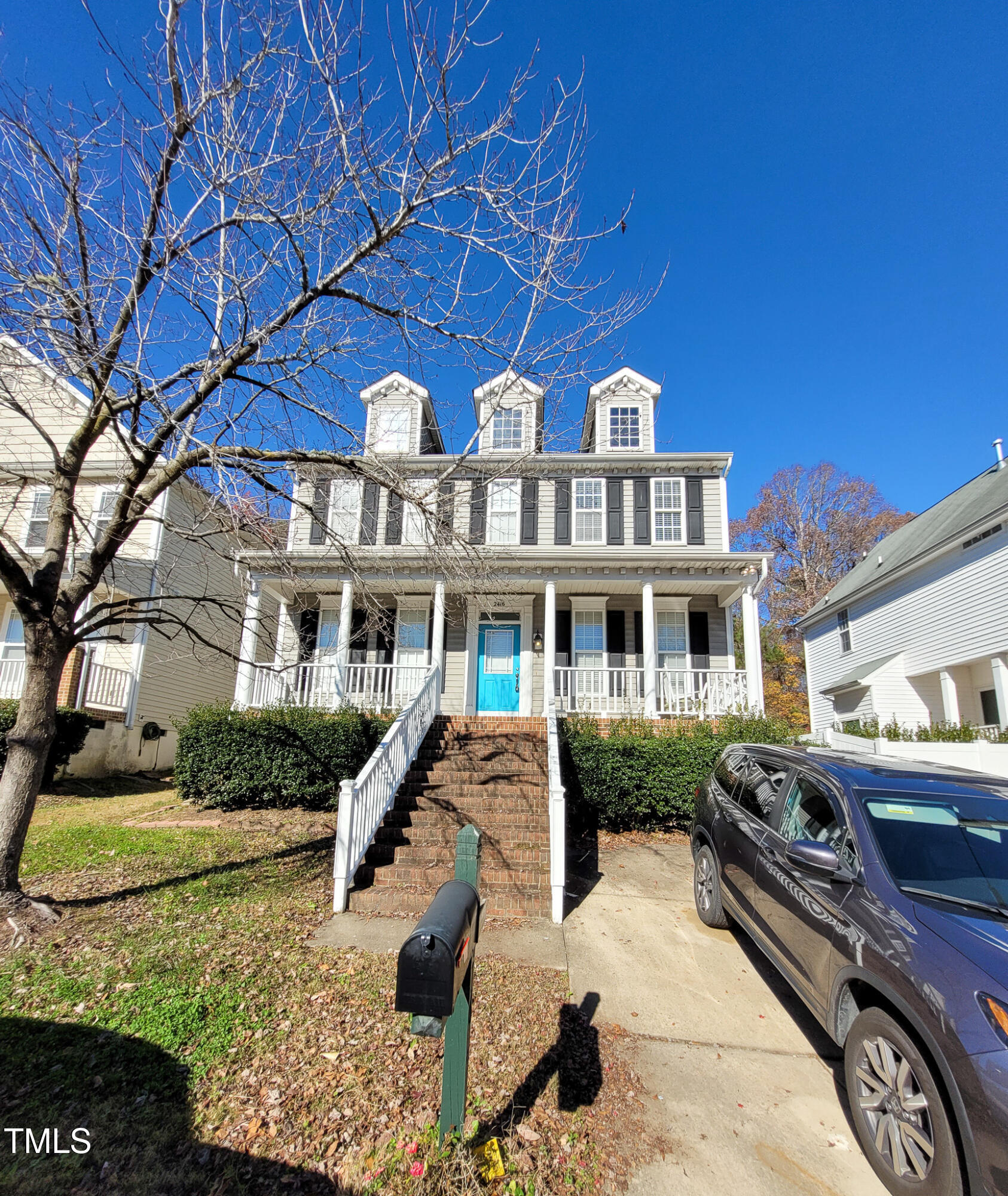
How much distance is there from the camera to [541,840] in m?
6.38

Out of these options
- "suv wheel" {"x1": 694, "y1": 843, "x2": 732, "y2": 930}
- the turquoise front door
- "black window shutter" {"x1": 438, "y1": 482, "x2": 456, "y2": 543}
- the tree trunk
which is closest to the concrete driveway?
"suv wheel" {"x1": 694, "y1": 843, "x2": 732, "y2": 930}

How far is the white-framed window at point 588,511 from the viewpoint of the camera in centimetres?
1341

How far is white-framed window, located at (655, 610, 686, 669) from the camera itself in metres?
12.9

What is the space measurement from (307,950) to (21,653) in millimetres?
13075

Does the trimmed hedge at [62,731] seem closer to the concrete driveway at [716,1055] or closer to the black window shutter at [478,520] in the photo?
the black window shutter at [478,520]

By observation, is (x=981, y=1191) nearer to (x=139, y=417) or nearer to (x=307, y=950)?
(x=307, y=950)

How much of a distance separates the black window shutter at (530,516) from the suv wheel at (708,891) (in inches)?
353

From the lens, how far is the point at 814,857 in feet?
10.2

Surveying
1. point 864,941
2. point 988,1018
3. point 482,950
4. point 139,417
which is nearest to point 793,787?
point 864,941

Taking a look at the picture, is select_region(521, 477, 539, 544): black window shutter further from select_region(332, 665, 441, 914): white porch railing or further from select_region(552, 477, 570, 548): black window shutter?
select_region(332, 665, 441, 914): white porch railing

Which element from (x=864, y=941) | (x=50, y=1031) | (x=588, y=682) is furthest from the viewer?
(x=588, y=682)

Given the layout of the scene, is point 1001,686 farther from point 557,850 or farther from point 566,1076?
point 566,1076

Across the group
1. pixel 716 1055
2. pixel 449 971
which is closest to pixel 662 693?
pixel 716 1055

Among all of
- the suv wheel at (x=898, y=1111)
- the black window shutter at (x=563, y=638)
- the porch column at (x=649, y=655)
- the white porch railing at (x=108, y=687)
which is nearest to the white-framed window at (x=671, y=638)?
the porch column at (x=649, y=655)
